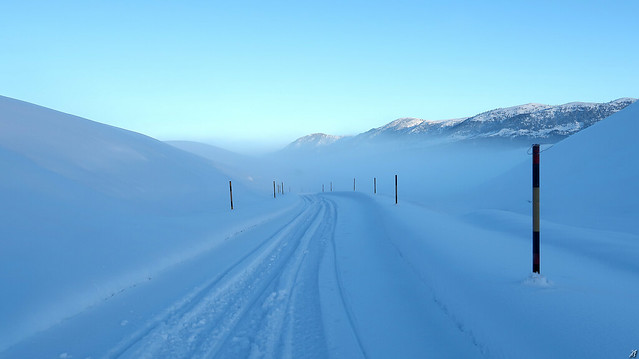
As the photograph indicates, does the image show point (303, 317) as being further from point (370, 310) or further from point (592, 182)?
point (592, 182)

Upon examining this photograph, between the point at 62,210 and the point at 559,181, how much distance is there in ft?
81.6

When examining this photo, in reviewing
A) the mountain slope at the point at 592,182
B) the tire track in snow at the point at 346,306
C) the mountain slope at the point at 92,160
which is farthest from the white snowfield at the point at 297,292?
the mountain slope at the point at 592,182

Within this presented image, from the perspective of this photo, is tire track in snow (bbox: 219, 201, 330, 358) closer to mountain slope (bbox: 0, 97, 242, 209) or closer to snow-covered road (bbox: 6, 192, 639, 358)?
snow-covered road (bbox: 6, 192, 639, 358)

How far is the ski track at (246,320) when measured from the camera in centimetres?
358

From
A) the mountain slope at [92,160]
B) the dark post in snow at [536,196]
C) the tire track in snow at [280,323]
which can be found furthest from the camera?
the mountain slope at [92,160]

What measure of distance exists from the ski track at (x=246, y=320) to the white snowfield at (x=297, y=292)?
24 millimetres

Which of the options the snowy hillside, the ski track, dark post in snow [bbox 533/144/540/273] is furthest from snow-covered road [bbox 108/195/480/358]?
the snowy hillside

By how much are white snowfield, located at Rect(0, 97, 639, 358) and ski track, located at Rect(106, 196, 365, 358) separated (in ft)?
0.08

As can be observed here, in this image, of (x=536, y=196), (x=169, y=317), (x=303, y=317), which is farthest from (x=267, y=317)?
(x=536, y=196)

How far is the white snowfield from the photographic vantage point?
3412 mm

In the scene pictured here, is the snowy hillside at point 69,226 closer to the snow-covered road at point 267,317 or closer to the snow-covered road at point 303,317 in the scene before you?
the snow-covered road at point 267,317

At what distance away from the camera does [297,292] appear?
5289 mm

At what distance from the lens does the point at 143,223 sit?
10000mm

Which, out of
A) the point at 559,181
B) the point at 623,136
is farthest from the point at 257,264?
the point at 623,136
